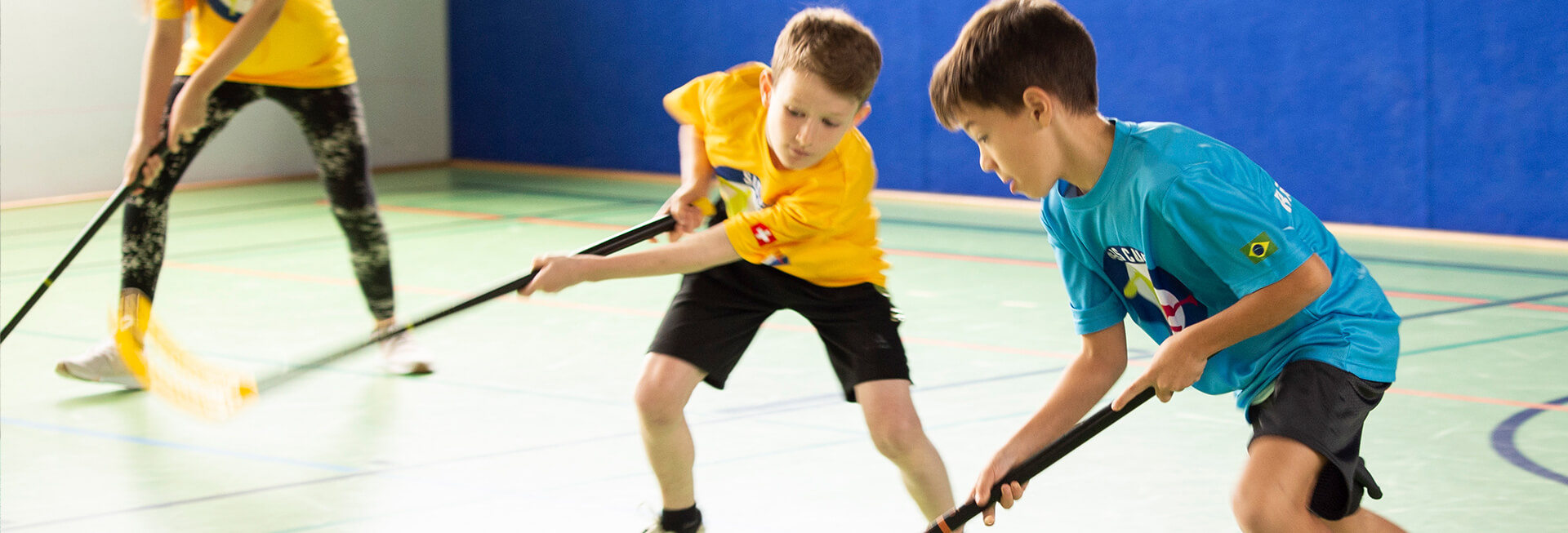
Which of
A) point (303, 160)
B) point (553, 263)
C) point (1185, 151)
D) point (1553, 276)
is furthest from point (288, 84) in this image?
point (303, 160)

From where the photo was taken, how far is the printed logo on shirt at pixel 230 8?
3.66 m

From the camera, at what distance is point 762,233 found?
7.87 ft

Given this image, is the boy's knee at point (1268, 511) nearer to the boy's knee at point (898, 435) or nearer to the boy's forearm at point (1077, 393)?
the boy's forearm at point (1077, 393)

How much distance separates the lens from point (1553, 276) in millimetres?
5336

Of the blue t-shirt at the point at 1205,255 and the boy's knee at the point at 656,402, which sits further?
the boy's knee at the point at 656,402

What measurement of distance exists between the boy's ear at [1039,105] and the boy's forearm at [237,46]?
7.34 feet

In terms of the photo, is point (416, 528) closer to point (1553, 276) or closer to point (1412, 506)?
point (1412, 506)

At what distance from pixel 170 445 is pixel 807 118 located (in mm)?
1748

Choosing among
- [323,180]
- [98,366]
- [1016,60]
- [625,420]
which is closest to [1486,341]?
[625,420]

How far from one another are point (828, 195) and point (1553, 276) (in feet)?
12.7

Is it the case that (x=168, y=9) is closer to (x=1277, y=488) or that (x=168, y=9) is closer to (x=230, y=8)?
(x=230, y=8)

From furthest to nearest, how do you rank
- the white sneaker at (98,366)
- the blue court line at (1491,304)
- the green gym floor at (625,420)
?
the blue court line at (1491,304) < the white sneaker at (98,366) < the green gym floor at (625,420)

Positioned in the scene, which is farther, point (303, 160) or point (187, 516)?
point (303, 160)

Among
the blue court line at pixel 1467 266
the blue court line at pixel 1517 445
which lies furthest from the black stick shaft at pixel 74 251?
the blue court line at pixel 1467 266
